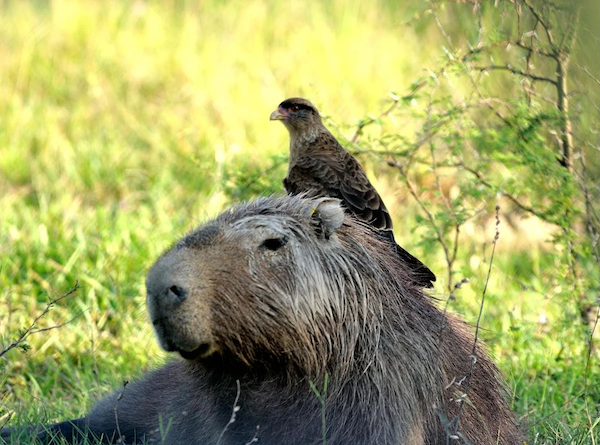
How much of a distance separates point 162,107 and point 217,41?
126 cm

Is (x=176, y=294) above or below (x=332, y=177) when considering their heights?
below

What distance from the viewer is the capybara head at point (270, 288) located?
2.64 metres

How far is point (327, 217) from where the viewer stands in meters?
3.01

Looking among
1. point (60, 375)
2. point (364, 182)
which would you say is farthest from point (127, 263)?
point (364, 182)

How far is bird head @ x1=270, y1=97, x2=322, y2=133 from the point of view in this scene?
4.85m

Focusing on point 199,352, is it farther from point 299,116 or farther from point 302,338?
point 299,116

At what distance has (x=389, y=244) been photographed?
3.39 m

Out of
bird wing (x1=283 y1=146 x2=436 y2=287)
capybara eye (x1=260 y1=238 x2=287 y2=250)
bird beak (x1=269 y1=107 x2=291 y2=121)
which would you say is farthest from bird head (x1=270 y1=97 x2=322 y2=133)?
capybara eye (x1=260 y1=238 x2=287 y2=250)

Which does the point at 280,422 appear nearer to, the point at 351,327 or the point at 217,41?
the point at 351,327

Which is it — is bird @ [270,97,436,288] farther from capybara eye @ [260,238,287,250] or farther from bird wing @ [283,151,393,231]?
capybara eye @ [260,238,287,250]

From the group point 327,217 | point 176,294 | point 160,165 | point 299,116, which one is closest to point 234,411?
point 176,294

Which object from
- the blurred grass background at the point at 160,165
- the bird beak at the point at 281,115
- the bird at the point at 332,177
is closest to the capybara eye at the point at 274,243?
the blurred grass background at the point at 160,165

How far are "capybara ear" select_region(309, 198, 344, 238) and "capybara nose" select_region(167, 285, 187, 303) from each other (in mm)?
597

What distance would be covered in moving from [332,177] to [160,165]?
3618mm
